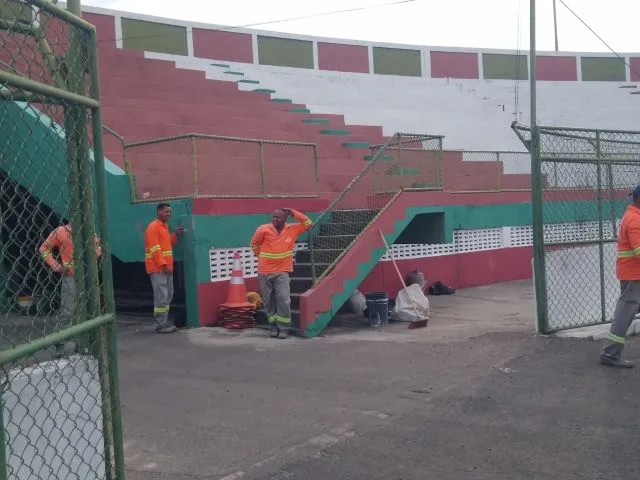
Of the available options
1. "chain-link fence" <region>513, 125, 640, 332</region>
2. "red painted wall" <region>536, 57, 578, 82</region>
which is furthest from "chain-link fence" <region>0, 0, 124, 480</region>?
"red painted wall" <region>536, 57, 578, 82</region>

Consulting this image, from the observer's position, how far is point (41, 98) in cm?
289

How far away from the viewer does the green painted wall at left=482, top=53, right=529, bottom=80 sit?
94.3 feet

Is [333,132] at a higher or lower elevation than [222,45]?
lower

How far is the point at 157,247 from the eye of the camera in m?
9.50

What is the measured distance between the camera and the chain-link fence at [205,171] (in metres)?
10.4

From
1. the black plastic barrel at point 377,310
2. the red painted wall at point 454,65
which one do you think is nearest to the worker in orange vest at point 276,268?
the black plastic barrel at point 377,310

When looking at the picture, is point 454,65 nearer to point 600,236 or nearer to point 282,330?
point 600,236

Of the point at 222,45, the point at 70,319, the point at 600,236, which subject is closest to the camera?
the point at 70,319

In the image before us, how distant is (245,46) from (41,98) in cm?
2089

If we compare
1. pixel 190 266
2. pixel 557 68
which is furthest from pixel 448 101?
pixel 190 266

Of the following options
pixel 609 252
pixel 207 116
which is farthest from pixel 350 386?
pixel 207 116

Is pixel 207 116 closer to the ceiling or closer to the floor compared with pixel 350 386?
closer to the ceiling

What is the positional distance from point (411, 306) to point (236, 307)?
8.39ft

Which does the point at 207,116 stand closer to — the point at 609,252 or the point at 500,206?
the point at 500,206
